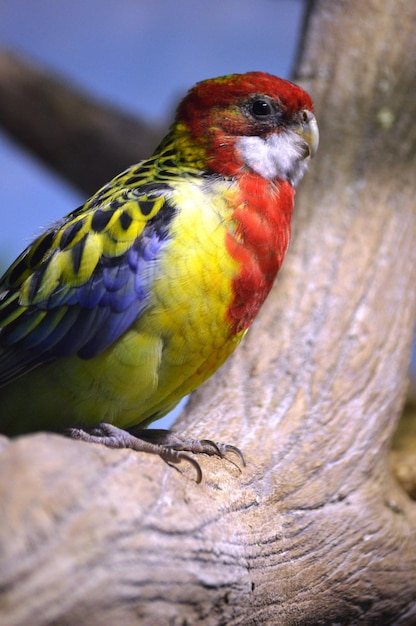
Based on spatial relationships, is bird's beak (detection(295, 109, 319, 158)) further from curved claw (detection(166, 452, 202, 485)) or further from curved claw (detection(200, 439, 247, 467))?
curved claw (detection(166, 452, 202, 485))

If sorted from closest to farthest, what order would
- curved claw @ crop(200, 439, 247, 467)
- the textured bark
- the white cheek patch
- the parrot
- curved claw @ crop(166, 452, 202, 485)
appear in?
the textured bark → curved claw @ crop(166, 452, 202, 485) → the parrot → curved claw @ crop(200, 439, 247, 467) → the white cheek patch

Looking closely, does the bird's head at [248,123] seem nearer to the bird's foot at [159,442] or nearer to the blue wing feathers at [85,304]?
the blue wing feathers at [85,304]

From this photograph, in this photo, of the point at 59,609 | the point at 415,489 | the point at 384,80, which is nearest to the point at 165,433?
the point at 59,609

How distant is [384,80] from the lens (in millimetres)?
3957

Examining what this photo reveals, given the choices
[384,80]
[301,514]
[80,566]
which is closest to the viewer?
[80,566]

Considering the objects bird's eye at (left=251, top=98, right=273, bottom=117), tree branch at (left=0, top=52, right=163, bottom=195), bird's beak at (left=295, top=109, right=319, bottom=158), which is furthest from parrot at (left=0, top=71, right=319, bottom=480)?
tree branch at (left=0, top=52, right=163, bottom=195)

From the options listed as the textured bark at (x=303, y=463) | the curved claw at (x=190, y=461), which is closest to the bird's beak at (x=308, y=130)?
the textured bark at (x=303, y=463)

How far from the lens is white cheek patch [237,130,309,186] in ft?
8.86

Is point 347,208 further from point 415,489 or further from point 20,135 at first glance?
point 20,135

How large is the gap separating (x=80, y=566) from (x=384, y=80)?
129 inches

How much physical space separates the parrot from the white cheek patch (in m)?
0.01

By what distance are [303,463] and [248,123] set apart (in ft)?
4.30

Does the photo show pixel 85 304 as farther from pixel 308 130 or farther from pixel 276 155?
pixel 308 130

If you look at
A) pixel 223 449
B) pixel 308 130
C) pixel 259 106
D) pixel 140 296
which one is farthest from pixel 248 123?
pixel 223 449
